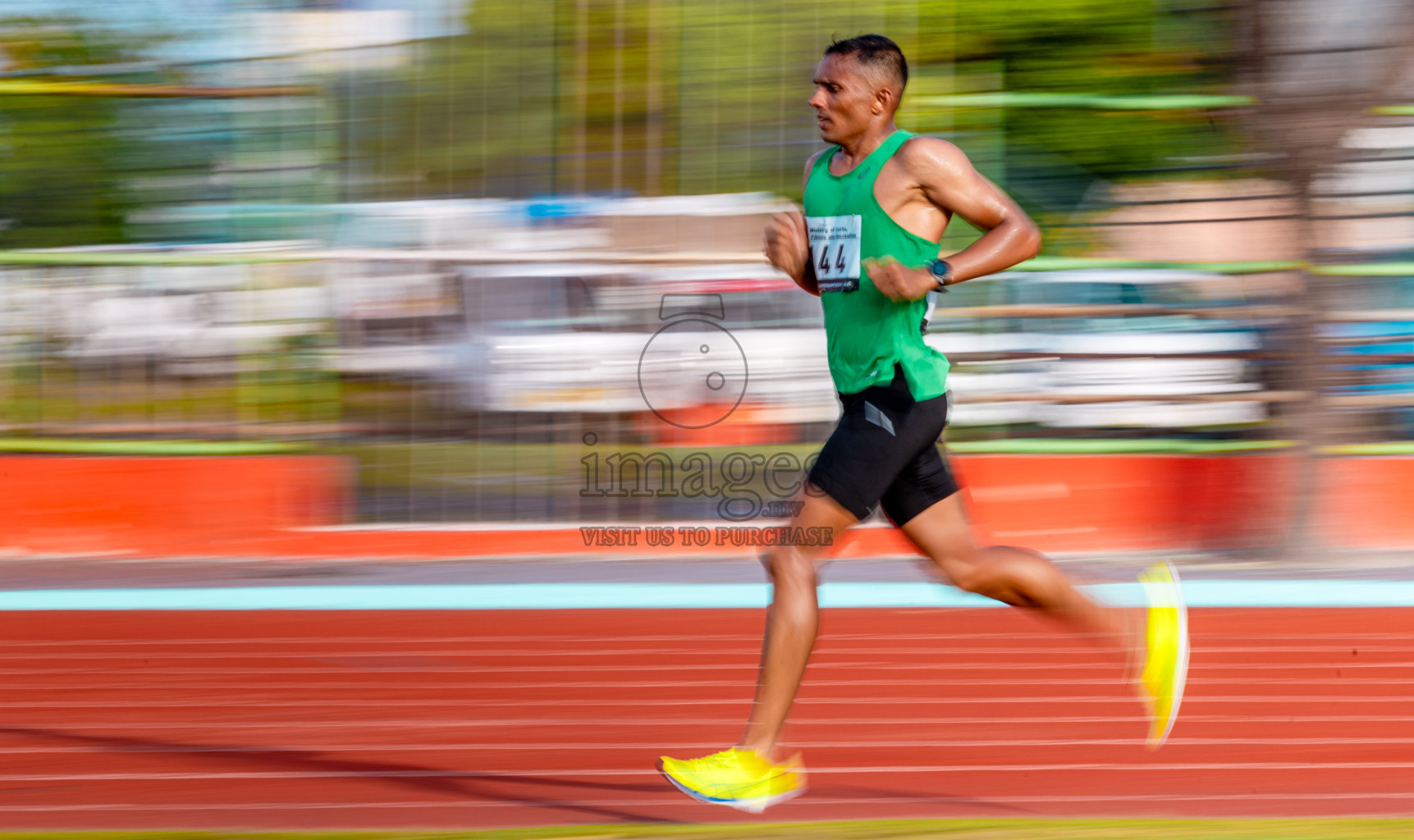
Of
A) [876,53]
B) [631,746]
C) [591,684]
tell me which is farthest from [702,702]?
[876,53]

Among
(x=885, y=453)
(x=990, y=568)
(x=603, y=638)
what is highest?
(x=885, y=453)

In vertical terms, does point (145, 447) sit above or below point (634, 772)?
above

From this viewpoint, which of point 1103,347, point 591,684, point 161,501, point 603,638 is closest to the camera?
point 591,684

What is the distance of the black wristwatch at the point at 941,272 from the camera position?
11.6 ft

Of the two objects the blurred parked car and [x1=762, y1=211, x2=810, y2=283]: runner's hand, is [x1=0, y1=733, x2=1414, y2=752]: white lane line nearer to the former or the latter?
[x1=762, y1=211, x2=810, y2=283]: runner's hand

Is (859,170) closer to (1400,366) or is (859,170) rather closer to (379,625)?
(379,625)

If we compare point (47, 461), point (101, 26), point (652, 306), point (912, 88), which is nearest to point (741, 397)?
point (652, 306)

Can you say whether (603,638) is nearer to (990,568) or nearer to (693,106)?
Result: (990,568)

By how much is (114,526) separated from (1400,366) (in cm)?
834

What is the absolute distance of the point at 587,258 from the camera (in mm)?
9273

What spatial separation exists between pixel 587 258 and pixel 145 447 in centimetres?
302

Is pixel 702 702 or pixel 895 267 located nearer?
pixel 895 267

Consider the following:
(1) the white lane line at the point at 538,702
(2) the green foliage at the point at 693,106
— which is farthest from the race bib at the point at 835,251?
(2) the green foliage at the point at 693,106

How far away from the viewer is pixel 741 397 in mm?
9211
